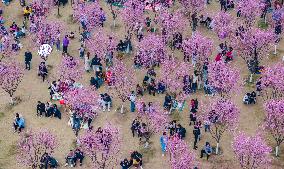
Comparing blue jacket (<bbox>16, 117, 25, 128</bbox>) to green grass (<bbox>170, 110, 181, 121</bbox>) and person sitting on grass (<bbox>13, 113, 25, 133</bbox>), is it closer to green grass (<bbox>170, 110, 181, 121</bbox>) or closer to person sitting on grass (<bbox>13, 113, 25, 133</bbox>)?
person sitting on grass (<bbox>13, 113, 25, 133</bbox>)

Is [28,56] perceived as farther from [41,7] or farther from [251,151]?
[251,151]

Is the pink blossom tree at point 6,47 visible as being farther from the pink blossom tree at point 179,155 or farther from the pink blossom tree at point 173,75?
the pink blossom tree at point 179,155

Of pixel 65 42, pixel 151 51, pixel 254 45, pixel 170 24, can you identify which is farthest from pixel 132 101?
pixel 254 45

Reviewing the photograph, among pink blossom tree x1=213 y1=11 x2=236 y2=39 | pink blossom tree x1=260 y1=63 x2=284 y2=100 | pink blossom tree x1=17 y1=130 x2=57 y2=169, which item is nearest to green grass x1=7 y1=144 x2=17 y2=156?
pink blossom tree x1=17 y1=130 x2=57 y2=169

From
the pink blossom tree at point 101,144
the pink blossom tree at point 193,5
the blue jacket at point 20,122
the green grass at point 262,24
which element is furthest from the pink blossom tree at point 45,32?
the green grass at point 262,24

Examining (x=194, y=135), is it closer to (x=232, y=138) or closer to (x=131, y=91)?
(x=232, y=138)

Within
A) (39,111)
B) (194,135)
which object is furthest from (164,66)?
(39,111)
